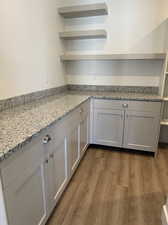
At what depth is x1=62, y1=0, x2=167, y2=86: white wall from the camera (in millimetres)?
2412

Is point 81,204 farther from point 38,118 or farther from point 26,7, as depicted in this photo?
point 26,7

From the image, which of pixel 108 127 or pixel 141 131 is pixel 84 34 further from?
pixel 141 131

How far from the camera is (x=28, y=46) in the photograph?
181cm

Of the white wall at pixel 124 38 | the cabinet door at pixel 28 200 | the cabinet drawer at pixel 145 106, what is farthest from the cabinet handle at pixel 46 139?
the white wall at pixel 124 38

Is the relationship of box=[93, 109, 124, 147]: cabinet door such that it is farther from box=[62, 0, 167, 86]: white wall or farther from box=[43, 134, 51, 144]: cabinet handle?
box=[43, 134, 51, 144]: cabinet handle

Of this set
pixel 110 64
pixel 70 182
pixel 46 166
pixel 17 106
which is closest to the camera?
pixel 46 166

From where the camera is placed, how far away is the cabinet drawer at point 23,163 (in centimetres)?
81

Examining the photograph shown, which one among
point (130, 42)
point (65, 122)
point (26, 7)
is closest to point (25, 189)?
point (65, 122)

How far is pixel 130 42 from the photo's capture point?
2.56 metres

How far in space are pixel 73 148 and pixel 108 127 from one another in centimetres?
84

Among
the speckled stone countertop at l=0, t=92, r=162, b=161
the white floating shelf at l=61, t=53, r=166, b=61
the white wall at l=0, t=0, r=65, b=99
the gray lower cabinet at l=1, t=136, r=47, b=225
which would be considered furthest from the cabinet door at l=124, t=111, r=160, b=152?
the gray lower cabinet at l=1, t=136, r=47, b=225

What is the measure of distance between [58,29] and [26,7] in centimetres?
82

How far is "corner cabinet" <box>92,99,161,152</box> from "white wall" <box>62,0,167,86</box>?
57 cm

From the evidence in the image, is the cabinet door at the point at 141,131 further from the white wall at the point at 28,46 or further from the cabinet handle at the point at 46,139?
the cabinet handle at the point at 46,139
